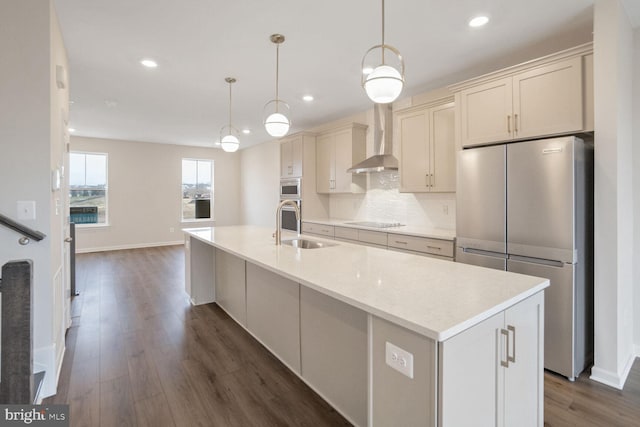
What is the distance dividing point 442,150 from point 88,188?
7705 millimetres

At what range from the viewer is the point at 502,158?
255 cm

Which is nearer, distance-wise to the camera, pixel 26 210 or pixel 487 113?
pixel 26 210

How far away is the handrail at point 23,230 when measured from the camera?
1800 millimetres

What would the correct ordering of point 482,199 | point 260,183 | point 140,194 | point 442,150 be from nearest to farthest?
1. point 482,199
2. point 442,150
3. point 140,194
4. point 260,183

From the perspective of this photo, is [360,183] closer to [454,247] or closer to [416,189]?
[416,189]

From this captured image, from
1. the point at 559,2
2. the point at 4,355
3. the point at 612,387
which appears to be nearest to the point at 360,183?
the point at 559,2

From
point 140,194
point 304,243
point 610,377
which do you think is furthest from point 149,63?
point 140,194

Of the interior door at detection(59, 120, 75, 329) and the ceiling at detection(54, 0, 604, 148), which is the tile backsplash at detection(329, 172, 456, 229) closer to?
the ceiling at detection(54, 0, 604, 148)

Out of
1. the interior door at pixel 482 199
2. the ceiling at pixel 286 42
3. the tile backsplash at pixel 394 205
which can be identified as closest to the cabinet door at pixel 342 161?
the tile backsplash at pixel 394 205

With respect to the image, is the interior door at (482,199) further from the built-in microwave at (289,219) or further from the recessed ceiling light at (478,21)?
the built-in microwave at (289,219)

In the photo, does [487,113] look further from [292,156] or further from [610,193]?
[292,156]

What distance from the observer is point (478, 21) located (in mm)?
2416

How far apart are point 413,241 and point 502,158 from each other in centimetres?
127

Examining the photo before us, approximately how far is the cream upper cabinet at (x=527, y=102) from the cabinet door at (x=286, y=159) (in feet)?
10.9
